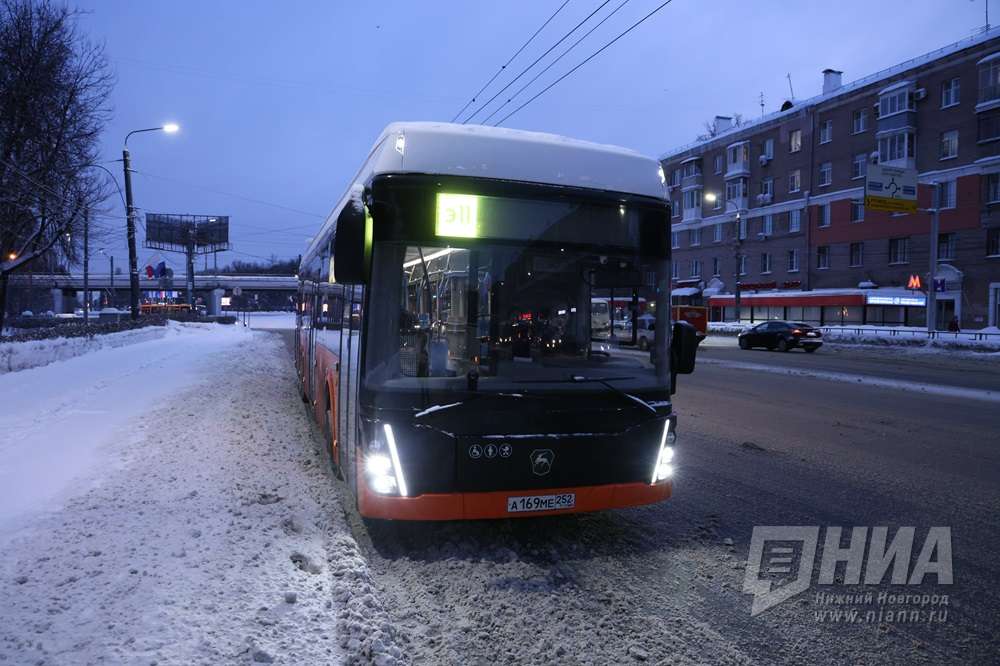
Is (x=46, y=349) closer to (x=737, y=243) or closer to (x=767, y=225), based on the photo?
(x=737, y=243)

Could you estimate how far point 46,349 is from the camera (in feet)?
59.0

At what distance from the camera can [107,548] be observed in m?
4.62

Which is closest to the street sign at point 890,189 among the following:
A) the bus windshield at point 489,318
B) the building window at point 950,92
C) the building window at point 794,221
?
the building window at point 950,92

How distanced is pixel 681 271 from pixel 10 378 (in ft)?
193

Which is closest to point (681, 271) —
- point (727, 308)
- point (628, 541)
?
point (727, 308)

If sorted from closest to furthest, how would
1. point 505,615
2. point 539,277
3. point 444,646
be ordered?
1. point 444,646
2. point 505,615
3. point 539,277

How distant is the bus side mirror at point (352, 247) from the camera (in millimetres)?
4711

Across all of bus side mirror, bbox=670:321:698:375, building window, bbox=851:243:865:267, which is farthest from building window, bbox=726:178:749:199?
bus side mirror, bbox=670:321:698:375

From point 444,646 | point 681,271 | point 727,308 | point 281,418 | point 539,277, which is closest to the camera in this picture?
point 444,646

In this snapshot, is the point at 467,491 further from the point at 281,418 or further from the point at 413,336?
the point at 281,418

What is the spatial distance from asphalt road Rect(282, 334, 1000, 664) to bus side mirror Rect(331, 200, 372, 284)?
2032mm

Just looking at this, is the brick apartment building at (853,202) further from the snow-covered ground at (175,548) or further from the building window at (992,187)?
the snow-covered ground at (175,548)

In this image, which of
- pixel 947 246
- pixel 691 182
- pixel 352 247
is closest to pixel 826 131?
pixel 947 246

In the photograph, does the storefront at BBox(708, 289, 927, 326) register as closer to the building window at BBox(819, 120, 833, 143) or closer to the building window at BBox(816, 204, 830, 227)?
the building window at BBox(816, 204, 830, 227)
